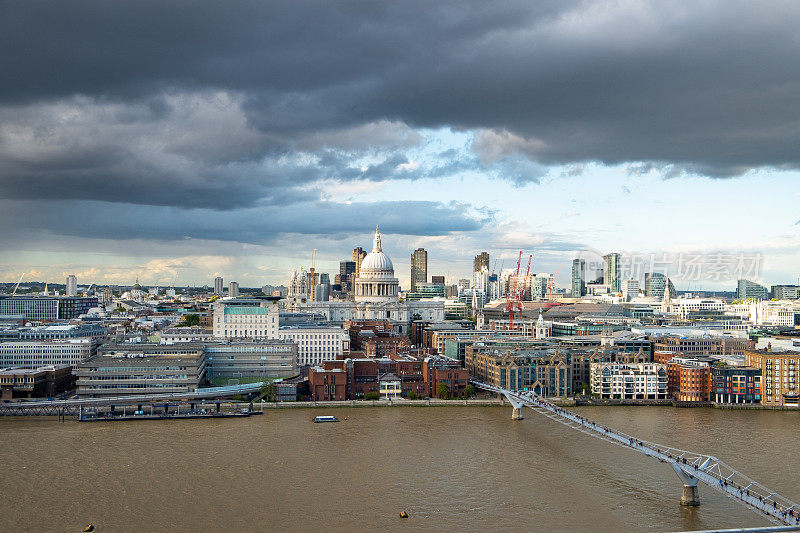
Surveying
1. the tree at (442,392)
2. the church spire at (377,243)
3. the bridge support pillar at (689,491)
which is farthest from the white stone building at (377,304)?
the bridge support pillar at (689,491)

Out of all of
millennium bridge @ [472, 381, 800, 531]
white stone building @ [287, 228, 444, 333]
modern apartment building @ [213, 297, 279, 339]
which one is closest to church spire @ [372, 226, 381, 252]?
white stone building @ [287, 228, 444, 333]

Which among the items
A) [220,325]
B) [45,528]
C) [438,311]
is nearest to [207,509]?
[45,528]

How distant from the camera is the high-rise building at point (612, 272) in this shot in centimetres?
13925

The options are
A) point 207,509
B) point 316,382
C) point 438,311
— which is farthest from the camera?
point 438,311

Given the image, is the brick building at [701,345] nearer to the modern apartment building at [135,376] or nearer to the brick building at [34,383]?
the modern apartment building at [135,376]

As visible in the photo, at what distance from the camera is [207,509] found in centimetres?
1714

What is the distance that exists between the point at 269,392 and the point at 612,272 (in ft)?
389

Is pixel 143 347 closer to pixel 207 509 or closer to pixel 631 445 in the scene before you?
pixel 207 509

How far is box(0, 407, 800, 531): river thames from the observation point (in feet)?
54.4

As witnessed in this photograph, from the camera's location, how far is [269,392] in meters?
33.2

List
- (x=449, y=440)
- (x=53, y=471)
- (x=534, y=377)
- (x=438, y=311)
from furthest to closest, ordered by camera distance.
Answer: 1. (x=438, y=311)
2. (x=534, y=377)
3. (x=449, y=440)
4. (x=53, y=471)

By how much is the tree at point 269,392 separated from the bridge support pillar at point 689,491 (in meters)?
19.5

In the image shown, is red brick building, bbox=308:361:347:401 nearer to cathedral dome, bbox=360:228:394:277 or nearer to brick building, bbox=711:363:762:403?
brick building, bbox=711:363:762:403

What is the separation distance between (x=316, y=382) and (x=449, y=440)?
33.6ft
